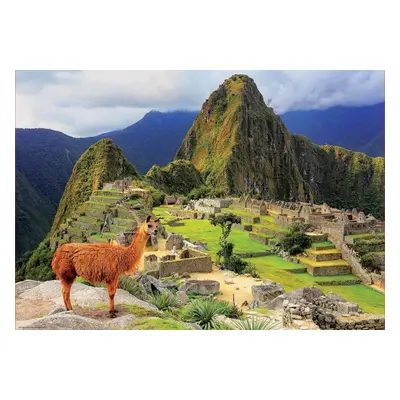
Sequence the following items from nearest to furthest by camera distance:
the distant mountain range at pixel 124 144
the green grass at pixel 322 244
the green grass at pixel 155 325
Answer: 1. the green grass at pixel 155 325
2. the distant mountain range at pixel 124 144
3. the green grass at pixel 322 244

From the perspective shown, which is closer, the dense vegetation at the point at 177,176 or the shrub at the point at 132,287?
the shrub at the point at 132,287

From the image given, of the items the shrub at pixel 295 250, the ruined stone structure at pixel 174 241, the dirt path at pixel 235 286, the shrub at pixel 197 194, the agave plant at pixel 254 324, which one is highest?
the shrub at pixel 197 194

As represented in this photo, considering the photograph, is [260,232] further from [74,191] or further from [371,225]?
[74,191]

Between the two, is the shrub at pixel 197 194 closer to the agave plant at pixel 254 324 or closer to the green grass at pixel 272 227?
the green grass at pixel 272 227

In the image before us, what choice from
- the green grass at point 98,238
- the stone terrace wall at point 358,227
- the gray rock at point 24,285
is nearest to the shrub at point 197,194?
the stone terrace wall at point 358,227

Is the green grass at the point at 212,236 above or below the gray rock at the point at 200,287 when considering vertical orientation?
above

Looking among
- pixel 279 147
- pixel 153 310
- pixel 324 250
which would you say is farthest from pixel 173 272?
pixel 279 147

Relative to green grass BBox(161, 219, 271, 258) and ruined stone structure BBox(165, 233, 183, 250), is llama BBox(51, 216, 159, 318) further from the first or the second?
green grass BBox(161, 219, 271, 258)
